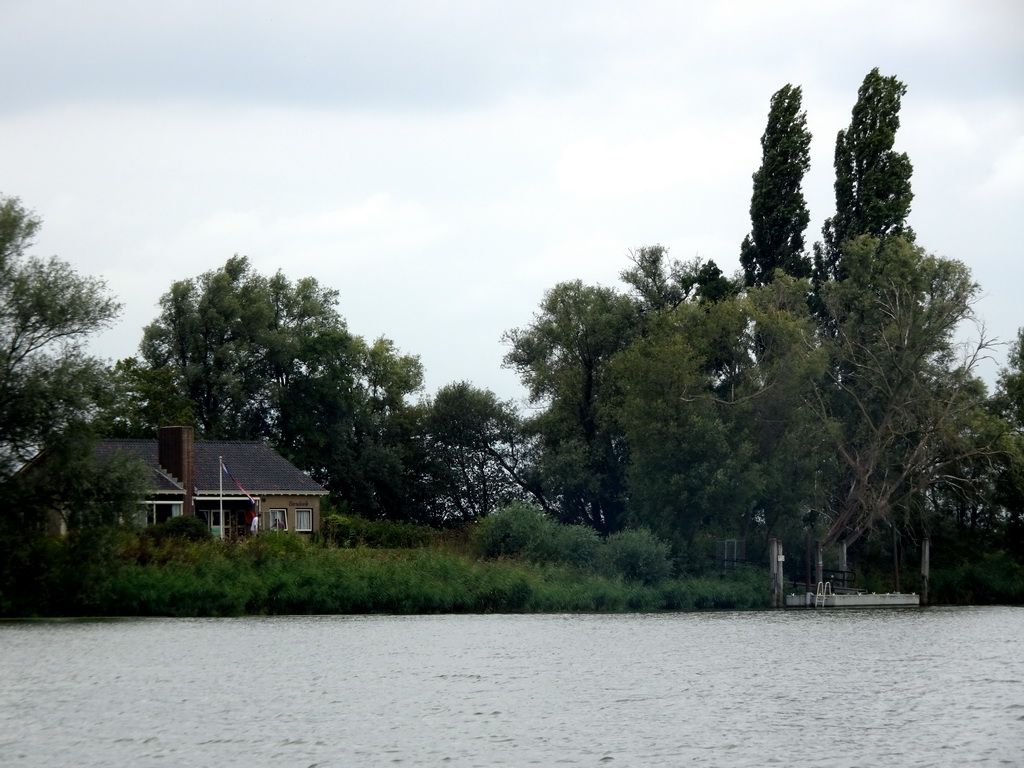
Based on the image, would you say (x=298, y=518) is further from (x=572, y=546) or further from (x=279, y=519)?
(x=572, y=546)

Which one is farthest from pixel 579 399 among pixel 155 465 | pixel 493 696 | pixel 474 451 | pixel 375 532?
pixel 493 696

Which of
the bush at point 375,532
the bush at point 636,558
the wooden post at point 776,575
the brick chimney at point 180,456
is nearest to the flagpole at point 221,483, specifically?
the brick chimney at point 180,456

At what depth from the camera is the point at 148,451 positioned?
6850 cm

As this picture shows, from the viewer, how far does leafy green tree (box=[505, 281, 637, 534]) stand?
7175 centimetres

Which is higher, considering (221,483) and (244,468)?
(244,468)

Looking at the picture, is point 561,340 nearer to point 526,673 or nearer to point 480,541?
point 480,541

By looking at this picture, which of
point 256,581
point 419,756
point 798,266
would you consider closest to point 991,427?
point 798,266

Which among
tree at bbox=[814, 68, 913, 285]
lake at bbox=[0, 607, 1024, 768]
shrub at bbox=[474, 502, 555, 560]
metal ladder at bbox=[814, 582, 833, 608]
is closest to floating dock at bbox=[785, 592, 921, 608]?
metal ladder at bbox=[814, 582, 833, 608]

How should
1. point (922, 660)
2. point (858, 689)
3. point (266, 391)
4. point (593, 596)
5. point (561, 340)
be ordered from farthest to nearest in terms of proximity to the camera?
point (266, 391)
point (561, 340)
point (593, 596)
point (922, 660)
point (858, 689)

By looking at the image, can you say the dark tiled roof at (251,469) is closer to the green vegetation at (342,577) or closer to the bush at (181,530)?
the green vegetation at (342,577)

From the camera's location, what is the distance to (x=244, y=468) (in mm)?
71375

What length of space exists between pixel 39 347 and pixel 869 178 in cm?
4056

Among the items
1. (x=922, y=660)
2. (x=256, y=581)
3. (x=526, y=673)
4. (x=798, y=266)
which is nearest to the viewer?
(x=526, y=673)

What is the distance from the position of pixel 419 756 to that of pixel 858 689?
11.1 m
